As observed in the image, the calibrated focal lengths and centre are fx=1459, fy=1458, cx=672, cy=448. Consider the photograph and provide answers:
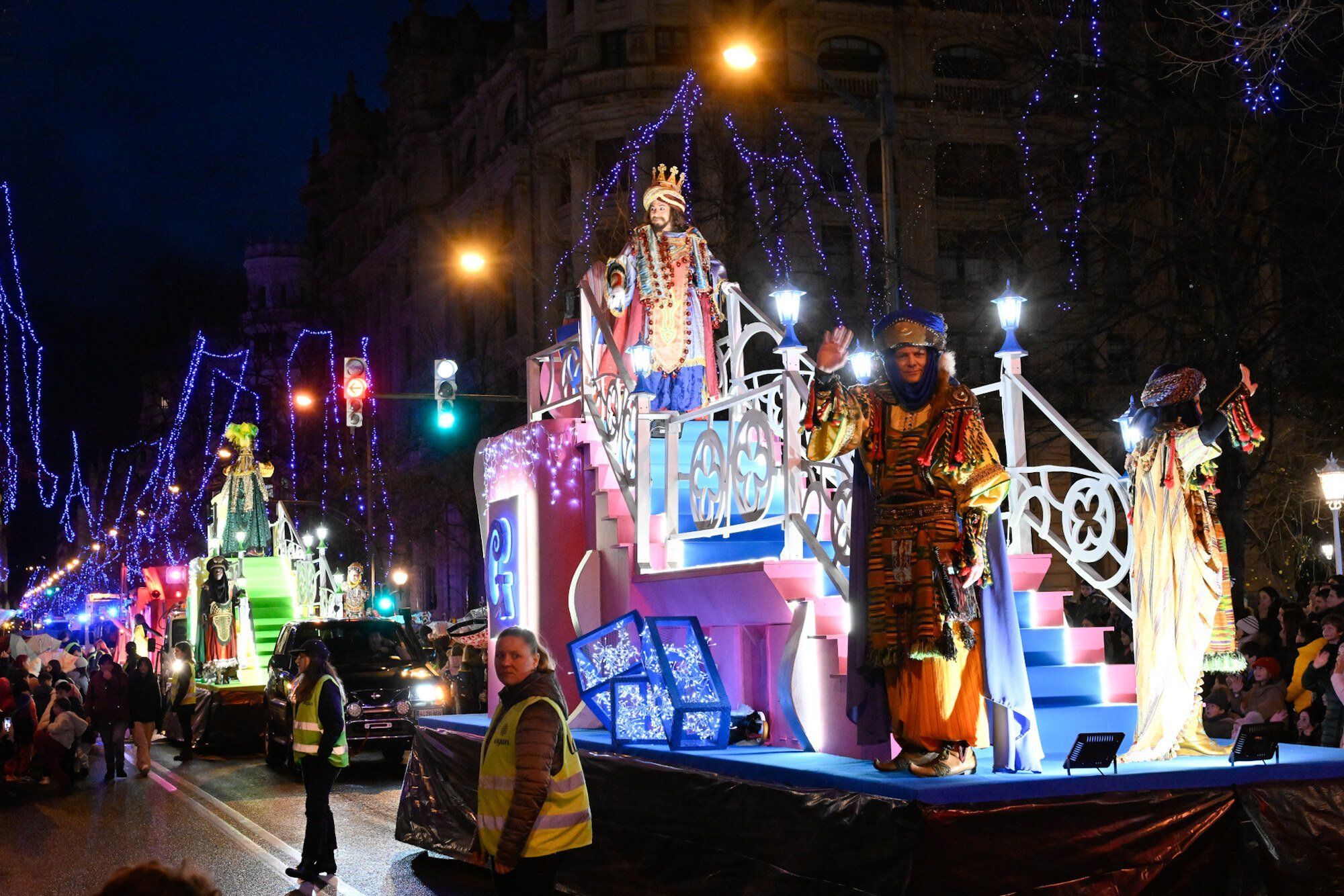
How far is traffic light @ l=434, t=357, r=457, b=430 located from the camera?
23.9 m

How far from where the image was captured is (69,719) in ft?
60.3

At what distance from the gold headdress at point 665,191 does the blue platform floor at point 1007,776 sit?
227 inches

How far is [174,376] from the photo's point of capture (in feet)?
328

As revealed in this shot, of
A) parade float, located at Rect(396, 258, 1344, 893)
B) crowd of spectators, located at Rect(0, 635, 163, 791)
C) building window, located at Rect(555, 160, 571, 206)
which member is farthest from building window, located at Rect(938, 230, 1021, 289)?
building window, located at Rect(555, 160, 571, 206)

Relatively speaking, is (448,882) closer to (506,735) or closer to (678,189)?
(506,735)

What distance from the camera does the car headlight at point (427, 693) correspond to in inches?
764

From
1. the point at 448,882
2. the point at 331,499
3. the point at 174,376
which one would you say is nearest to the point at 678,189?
the point at 448,882

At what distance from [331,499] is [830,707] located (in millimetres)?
50228

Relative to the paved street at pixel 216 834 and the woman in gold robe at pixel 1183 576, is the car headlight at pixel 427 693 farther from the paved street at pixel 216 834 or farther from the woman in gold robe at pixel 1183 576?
the woman in gold robe at pixel 1183 576

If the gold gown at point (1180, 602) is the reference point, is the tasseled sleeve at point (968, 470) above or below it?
above

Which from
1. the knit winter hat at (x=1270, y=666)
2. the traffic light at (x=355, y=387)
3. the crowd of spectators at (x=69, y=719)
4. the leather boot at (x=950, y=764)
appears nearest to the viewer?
the leather boot at (x=950, y=764)

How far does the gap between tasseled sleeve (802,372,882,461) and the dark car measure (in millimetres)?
11716

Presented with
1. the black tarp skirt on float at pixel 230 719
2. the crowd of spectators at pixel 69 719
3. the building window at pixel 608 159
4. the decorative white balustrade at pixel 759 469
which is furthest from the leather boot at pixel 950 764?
the building window at pixel 608 159

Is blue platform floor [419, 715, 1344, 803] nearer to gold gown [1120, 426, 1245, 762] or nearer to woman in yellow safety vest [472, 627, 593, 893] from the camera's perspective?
gold gown [1120, 426, 1245, 762]
